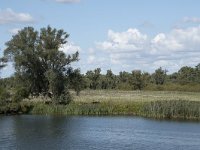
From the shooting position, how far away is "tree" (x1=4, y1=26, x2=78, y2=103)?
3730 inches

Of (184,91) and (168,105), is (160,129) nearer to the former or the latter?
(168,105)

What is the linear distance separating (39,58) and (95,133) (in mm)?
37788

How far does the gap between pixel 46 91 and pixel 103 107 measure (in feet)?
47.3

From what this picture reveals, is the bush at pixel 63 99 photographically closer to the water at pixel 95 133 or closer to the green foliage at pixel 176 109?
the water at pixel 95 133

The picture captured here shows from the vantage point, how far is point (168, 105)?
80.4 meters

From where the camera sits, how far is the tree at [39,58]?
9475 centimetres

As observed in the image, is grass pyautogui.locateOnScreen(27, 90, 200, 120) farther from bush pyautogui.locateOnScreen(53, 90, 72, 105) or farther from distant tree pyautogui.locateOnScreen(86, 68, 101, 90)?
distant tree pyautogui.locateOnScreen(86, 68, 101, 90)

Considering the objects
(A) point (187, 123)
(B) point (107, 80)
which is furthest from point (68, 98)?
(B) point (107, 80)

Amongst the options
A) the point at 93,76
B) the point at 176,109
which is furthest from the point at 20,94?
the point at 93,76

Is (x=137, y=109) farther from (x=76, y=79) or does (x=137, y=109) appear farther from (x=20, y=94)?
(x=20, y=94)

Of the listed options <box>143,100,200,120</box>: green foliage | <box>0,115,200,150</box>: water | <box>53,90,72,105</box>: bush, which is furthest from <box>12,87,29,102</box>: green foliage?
<box>143,100,200,120</box>: green foliage

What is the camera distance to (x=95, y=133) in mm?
62031

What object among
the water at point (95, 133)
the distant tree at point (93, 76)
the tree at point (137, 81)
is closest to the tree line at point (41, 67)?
the water at point (95, 133)

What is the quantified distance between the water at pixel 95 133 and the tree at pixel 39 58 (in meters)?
15.1
